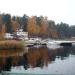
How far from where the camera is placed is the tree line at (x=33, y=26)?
171 feet

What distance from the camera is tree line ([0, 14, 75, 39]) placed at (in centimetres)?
5209

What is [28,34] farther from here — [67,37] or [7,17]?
[67,37]

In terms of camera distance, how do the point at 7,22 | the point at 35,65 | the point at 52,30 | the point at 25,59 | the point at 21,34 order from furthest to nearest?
the point at 52,30 < the point at 21,34 < the point at 7,22 < the point at 25,59 < the point at 35,65

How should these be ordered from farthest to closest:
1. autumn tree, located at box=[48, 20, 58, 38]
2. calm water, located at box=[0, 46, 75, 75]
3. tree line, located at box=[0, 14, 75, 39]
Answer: autumn tree, located at box=[48, 20, 58, 38]
tree line, located at box=[0, 14, 75, 39]
calm water, located at box=[0, 46, 75, 75]

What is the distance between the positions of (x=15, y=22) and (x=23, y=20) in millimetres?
3714

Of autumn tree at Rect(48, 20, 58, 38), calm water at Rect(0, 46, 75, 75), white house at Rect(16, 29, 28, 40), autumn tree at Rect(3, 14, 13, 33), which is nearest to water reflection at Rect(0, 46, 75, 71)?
calm water at Rect(0, 46, 75, 75)

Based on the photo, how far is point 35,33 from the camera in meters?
53.6

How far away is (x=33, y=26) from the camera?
52938 millimetres

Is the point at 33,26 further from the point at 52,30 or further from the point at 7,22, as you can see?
the point at 52,30

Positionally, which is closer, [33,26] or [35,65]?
[35,65]

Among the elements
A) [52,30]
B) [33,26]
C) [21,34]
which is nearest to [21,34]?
[21,34]

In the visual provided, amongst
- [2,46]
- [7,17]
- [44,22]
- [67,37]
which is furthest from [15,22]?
[2,46]

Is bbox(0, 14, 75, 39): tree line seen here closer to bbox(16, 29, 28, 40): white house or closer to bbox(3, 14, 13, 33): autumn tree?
bbox(3, 14, 13, 33): autumn tree

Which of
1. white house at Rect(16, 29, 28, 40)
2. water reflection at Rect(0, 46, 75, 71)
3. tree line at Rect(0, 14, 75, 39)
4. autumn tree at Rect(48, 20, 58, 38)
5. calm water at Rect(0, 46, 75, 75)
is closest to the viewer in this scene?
calm water at Rect(0, 46, 75, 75)
